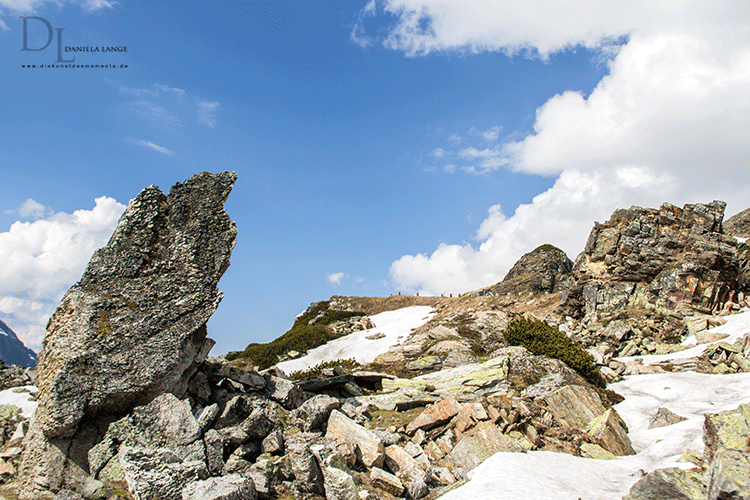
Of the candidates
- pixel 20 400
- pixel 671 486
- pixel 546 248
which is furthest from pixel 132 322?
pixel 546 248

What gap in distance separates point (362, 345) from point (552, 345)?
19340 millimetres

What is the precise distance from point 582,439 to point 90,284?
14.4m

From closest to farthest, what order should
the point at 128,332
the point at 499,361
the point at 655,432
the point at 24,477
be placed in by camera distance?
1. the point at 24,477
2. the point at 128,332
3. the point at 655,432
4. the point at 499,361

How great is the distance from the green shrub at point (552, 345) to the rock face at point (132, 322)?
1559 centimetres

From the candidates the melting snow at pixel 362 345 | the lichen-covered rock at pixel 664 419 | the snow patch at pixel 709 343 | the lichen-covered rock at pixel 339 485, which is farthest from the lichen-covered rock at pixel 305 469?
the snow patch at pixel 709 343

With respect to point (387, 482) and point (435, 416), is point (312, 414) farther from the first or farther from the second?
point (435, 416)

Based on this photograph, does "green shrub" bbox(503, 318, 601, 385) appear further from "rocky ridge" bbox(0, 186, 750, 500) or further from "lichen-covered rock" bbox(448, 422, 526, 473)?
"lichen-covered rock" bbox(448, 422, 526, 473)

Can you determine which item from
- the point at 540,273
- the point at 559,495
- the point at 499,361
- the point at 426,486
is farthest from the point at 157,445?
the point at 540,273

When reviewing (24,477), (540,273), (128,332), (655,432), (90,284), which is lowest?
(655,432)

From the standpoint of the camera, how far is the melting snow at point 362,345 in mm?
31875

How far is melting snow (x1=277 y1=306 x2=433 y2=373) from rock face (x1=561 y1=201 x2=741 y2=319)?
16249 millimetres

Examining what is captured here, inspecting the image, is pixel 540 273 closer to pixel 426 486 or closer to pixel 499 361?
pixel 499 361

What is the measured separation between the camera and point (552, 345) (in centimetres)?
1959

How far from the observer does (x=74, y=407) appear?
830 centimetres
